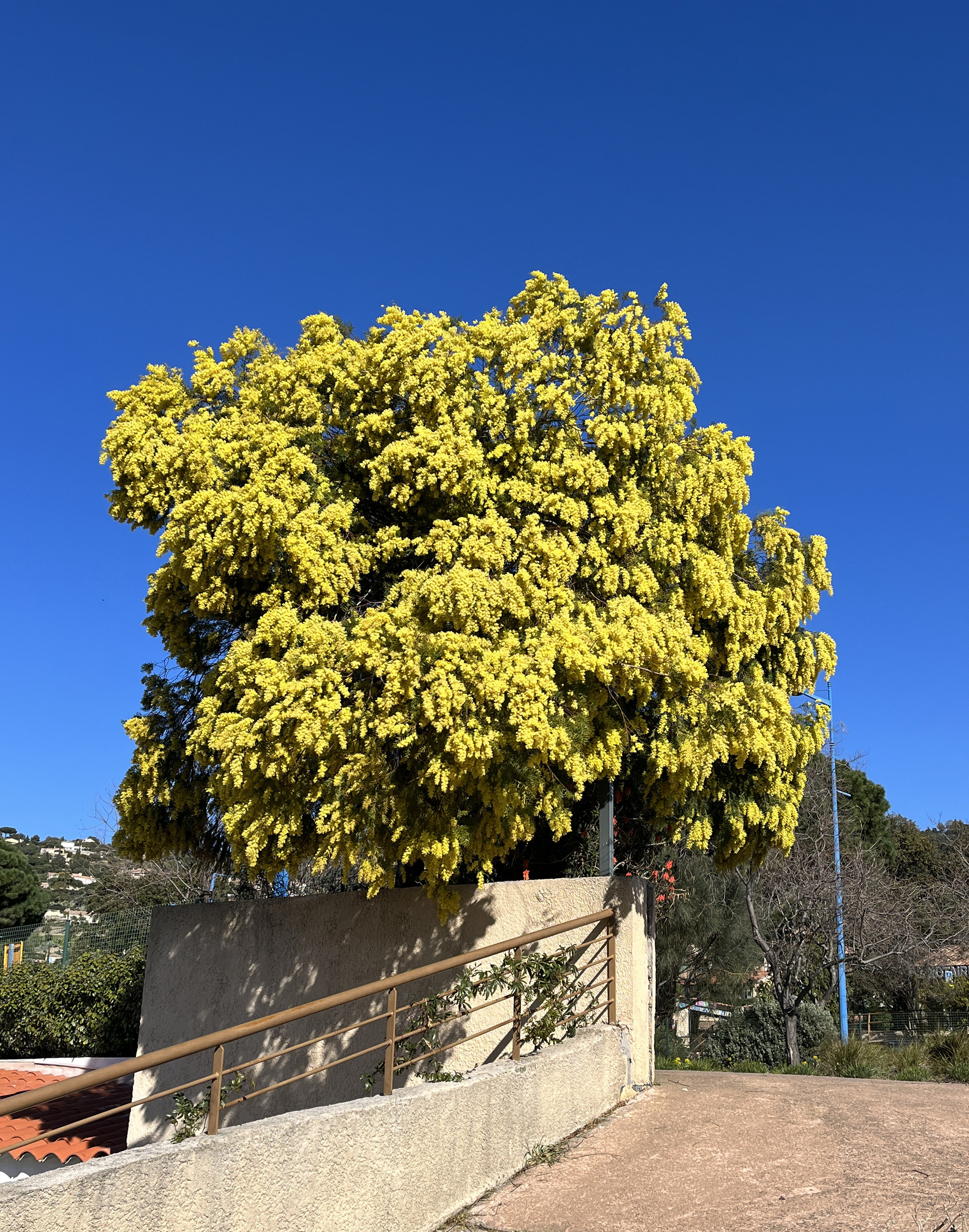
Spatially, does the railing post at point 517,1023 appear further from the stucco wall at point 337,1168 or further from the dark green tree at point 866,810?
the dark green tree at point 866,810

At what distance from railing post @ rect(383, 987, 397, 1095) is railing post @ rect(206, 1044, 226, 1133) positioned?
113 cm

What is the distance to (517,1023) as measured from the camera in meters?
7.46

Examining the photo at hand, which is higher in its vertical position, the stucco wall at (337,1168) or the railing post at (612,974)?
the railing post at (612,974)

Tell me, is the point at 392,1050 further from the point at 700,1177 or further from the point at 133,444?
the point at 133,444

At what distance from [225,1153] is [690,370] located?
7823 mm

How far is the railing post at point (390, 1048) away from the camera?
617 centimetres

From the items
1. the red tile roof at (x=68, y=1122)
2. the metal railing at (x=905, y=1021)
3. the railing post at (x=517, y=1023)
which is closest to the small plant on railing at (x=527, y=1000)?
the railing post at (x=517, y=1023)

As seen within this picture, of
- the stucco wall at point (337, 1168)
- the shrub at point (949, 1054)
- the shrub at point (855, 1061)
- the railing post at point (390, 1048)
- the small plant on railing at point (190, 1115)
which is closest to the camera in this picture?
the stucco wall at point (337, 1168)

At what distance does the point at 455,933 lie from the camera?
9453mm

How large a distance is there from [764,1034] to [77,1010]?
1127 cm

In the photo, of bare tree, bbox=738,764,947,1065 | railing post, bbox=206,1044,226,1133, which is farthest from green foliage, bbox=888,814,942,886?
railing post, bbox=206,1044,226,1133

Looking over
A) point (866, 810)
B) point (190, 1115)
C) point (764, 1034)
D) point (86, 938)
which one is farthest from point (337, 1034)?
point (866, 810)

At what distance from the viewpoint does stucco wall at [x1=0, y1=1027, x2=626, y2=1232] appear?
4.51 metres

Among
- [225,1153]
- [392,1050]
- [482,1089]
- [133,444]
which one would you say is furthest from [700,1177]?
[133,444]
